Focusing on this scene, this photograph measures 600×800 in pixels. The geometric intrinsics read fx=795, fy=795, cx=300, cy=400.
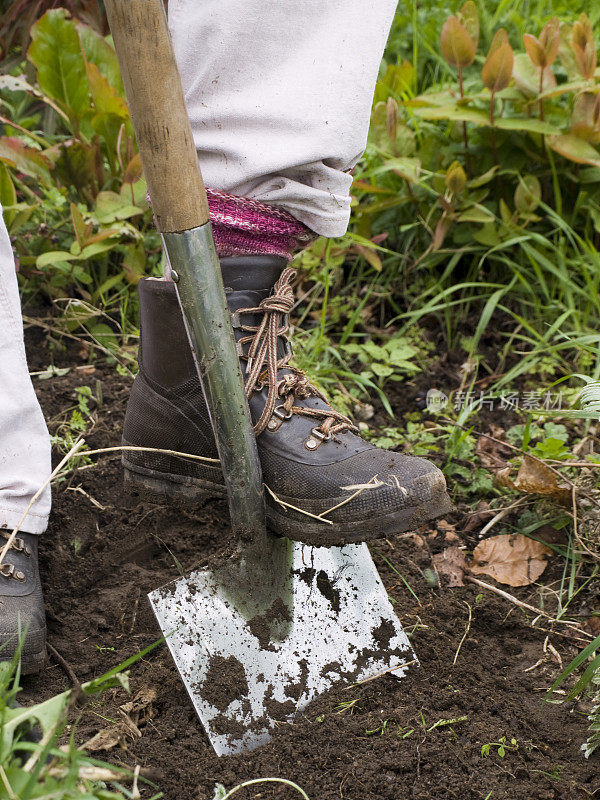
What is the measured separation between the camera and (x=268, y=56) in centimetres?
139

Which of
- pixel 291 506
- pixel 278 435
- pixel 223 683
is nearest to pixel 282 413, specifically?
pixel 278 435

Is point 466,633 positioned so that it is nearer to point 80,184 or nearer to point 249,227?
point 249,227

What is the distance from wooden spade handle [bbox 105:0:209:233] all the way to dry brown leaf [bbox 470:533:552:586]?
0.99m

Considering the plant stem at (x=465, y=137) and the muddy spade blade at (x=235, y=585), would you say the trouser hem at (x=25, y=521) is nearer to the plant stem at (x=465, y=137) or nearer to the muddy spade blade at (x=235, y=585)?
the muddy spade blade at (x=235, y=585)

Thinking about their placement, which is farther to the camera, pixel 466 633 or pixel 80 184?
pixel 80 184

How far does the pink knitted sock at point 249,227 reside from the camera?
1437 millimetres

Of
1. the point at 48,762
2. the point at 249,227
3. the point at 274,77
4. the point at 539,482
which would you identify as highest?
the point at 274,77

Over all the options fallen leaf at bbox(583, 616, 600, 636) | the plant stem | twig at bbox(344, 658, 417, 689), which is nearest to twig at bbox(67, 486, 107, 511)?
twig at bbox(344, 658, 417, 689)

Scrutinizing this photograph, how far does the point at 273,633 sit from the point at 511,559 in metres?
0.61

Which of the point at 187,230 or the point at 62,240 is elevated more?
the point at 187,230

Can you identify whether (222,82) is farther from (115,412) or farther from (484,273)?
(484,273)

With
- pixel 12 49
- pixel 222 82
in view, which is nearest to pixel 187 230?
pixel 222 82

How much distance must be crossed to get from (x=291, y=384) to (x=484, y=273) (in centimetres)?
141

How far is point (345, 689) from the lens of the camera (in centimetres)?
144
